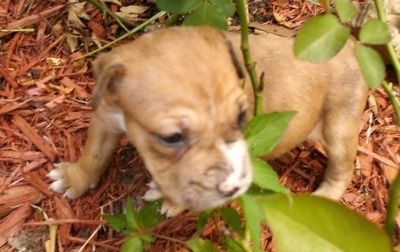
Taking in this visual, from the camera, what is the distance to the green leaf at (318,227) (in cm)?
123

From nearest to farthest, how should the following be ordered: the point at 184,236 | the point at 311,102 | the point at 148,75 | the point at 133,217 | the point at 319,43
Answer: the point at 319,43, the point at 148,75, the point at 133,217, the point at 311,102, the point at 184,236

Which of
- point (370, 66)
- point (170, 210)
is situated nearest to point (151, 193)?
point (170, 210)

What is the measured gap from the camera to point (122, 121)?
298cm

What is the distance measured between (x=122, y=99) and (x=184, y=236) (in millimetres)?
1238

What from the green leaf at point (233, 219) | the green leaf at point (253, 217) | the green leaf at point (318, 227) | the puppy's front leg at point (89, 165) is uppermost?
the green leaf at point (318, 227)

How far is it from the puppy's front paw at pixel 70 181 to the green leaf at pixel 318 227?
2.56 metres

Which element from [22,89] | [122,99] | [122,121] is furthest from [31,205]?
[122,99]

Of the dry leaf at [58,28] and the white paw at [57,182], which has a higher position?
the dry leaf at [58,28]

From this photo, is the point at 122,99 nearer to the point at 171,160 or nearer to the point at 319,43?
the point at 171,160

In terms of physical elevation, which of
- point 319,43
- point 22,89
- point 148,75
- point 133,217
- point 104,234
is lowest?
point 104,234

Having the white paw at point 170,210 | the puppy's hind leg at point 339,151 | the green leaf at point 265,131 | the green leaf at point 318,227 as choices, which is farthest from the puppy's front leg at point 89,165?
the green leaf at point 318,227

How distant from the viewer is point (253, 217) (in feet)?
8.30

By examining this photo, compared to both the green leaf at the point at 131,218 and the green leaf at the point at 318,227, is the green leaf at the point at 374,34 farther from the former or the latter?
the green leaf at the point at 131,218

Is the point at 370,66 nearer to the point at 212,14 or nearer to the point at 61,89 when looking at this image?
the point at 212,14
